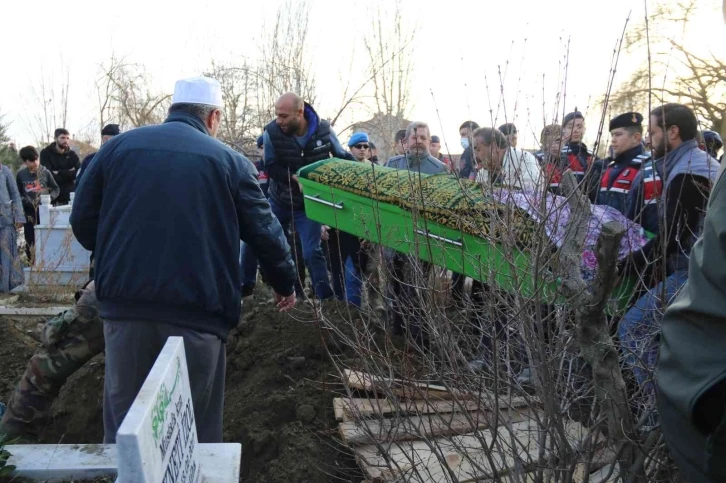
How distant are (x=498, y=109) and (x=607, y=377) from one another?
1.04 meters

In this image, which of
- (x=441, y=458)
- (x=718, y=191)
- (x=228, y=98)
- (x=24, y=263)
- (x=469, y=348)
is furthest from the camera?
(x=228, y=98)

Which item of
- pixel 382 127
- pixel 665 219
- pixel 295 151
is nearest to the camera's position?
pixel 665 219

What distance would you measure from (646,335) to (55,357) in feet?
9.71

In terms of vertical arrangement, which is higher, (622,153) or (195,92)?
(195,92)

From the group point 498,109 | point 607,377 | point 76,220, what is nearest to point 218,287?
point 76,220

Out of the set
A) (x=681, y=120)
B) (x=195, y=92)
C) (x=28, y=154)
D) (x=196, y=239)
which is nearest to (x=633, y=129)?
(x=681, y=120)

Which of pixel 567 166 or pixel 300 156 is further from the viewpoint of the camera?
pixel 300 156

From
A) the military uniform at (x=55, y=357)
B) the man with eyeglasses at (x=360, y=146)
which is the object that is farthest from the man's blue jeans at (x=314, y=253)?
the military uniform at (x=55, y=357)

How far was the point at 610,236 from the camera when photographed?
6.38ft

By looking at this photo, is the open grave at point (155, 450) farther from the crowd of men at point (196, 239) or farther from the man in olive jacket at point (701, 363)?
the man in olive jacket at point (701, 363)

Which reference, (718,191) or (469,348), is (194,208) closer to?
(469,348)

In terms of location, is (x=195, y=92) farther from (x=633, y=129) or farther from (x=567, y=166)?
(x=633, y=129)

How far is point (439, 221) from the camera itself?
11.7ft

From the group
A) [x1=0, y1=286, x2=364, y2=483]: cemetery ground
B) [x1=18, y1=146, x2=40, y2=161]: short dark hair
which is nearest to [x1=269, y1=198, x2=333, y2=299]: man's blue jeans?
[x1=0, y1=286, x2=364, y2=483]: cemetery ground
